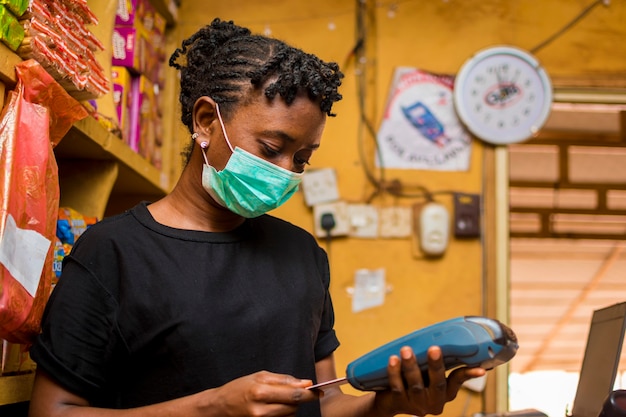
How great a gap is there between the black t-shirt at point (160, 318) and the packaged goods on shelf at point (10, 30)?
0.34 m

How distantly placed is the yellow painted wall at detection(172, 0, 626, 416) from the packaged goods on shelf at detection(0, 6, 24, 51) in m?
1.73

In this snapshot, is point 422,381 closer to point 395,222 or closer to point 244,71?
point 244,71

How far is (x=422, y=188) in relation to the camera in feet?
9.80

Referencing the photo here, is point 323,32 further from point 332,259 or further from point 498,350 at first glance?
point 498,350

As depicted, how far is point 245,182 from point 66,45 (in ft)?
1.70

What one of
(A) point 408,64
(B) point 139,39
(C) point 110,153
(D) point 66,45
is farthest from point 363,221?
(D) point 66,45

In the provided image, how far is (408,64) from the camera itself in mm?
3049

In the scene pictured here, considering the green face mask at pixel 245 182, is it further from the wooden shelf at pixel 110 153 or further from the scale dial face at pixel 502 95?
the scale dial face at pixel 502 95

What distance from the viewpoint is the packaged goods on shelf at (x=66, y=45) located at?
1.33 metres

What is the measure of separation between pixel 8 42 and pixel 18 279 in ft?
1.28

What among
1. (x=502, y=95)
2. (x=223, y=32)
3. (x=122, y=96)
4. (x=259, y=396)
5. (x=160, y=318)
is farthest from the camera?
(x=502, y=95)

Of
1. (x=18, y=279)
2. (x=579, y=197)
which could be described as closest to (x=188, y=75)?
(x=18, y=279)

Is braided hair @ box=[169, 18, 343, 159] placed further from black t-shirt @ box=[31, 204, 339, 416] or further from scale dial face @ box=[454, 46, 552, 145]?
scale dial face @ box=[454, 46, 552, 145]

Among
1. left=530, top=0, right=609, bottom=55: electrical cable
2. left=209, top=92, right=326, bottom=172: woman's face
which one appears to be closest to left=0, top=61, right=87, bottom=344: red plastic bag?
left=209, top=92, right=326, bottom=172: woman's face
